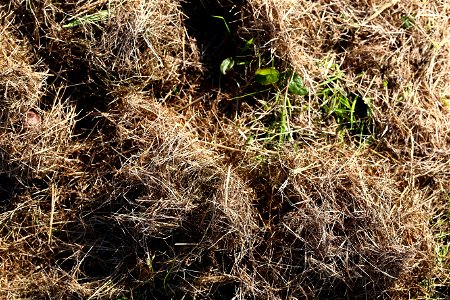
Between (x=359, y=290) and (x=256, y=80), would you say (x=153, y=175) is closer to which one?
(x=256, y=80)

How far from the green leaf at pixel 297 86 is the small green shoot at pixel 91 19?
99 cm

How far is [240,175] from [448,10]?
1.58 m

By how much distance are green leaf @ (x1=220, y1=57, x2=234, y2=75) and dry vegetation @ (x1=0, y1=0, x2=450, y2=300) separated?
52mm

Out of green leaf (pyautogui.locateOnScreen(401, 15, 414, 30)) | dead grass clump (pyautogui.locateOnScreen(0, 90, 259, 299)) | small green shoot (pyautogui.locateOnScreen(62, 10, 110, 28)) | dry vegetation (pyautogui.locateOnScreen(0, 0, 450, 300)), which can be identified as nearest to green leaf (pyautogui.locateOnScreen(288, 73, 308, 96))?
dry vegetation (pyautogui.locateOnScreen(0, 0, 450, 300))

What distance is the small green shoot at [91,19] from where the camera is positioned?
312cm

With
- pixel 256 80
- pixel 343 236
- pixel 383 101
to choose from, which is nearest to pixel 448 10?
pixel 383 101

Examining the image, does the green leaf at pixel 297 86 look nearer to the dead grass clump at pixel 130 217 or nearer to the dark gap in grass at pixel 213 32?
the dark gap in grass at pixel 213 32

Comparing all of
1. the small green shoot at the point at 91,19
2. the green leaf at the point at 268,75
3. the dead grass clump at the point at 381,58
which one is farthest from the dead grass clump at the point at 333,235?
the small green shoot at the point at 91,19

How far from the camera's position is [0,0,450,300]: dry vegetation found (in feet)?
10.2

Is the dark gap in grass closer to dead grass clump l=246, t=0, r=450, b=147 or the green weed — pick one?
dead grass clump l=246, t=0, r=450, b=147

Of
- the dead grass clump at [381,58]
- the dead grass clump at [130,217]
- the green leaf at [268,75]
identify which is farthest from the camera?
the dead grass clump at [381,58]

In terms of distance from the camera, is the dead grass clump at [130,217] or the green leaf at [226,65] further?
the green leaf at [226,65]

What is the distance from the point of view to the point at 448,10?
3.64 meters

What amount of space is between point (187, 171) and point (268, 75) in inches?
25.8
